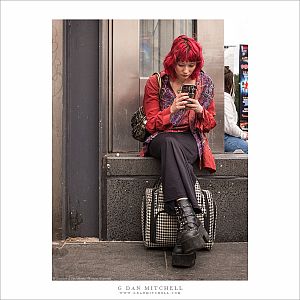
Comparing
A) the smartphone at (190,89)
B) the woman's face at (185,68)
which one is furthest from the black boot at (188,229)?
the woman's face at (185,68)

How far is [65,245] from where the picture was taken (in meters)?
3.94

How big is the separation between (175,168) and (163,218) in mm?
344

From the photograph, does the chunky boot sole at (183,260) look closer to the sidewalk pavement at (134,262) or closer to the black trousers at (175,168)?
the sidewalk pavement at (134,262)

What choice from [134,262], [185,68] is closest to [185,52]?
[185,68]

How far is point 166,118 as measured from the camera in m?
3.75

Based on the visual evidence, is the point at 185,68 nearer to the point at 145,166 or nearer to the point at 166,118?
the point at 166,118

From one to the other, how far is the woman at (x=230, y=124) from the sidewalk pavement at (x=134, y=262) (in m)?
0.74

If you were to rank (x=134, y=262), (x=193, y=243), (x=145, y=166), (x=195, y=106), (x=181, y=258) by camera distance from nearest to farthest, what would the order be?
(x=193, y=243) < (x=181, y=258) < (x=134, y=262) < (x=195, y=106) < (x=145, y=166)

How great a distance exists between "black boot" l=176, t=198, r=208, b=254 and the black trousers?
4 centimetres

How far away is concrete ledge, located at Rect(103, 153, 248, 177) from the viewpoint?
3947mm

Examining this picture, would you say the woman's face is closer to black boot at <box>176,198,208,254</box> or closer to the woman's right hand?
the woman's right hand

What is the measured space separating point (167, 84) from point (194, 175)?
0.64m
